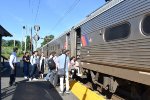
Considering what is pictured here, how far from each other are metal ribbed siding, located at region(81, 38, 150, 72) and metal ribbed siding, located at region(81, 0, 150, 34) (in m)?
0.70

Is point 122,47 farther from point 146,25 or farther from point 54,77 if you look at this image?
point 54,77

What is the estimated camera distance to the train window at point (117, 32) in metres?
9.63

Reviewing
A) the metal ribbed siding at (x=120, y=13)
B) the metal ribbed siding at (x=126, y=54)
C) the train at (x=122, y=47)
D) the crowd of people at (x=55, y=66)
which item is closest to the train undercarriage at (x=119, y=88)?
the train at (x=122, y=47)

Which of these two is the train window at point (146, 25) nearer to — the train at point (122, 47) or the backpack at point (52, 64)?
the train at point (122, 47)

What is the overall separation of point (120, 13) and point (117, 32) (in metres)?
0.65

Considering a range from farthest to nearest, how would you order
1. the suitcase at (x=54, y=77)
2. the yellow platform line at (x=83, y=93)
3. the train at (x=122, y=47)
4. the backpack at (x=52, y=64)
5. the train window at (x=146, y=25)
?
the backpack at (x=52, y=64), the suitcase at (x=54, y=77), the yellow platform line at (x=83, y=93), the train at (x=122, y=47), the train window at (x=146, y=25)

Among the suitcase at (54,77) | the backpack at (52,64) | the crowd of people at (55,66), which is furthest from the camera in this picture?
the backpack at (52,64)

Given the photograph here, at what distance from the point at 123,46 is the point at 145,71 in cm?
163

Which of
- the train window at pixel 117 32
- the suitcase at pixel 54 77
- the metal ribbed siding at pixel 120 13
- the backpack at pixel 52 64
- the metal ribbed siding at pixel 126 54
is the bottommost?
the suitcase at pixel 54 77

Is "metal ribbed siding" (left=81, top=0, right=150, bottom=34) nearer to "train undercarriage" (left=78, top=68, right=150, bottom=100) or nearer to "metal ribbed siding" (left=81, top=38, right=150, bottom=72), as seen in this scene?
"metal ribbed siding" (left=81, top=38, right=150, bottom=72)

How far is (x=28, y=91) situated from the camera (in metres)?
14.7

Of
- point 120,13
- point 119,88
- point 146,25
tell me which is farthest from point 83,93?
point 146,25

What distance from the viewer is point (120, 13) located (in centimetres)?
1018

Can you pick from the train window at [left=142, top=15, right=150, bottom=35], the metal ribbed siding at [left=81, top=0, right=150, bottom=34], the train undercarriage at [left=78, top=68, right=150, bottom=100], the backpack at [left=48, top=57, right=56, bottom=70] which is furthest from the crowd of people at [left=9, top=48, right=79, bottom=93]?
the train window at [left=142, top=15, right=150, bottom=35]
